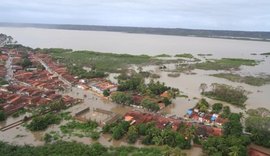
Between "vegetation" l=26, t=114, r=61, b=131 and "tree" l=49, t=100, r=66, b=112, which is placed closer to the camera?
"vegetation" l=26, t=114, r=61, b=131

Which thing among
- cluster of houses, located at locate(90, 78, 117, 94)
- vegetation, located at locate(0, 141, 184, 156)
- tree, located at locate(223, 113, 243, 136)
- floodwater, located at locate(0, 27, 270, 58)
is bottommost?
vegetation, located at locate(0, 141, 184, 156)

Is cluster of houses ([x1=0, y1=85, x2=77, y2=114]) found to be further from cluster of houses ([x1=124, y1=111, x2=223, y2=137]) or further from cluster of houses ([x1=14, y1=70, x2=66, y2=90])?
cluster of houses ([x1=124, y1=111, x2=223, y2=137])

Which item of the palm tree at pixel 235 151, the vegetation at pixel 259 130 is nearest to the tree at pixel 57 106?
the palm tree at pixel 235 151

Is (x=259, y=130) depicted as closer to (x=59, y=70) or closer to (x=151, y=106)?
(x=151, y=106)

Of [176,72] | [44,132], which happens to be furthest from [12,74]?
[176,72]

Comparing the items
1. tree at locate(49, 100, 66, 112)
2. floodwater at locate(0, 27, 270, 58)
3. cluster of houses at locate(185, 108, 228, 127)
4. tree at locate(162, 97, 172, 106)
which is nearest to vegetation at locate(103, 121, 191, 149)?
cluster of houses at locate(185, 108, 228, 127)

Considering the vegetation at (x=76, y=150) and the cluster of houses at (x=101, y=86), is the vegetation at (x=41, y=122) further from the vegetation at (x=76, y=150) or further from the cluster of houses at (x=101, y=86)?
the cluster of houses at (x=101, y=86)
